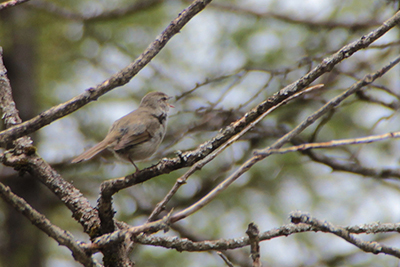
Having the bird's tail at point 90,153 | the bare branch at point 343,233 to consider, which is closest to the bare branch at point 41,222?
the bare branch at point 343,233

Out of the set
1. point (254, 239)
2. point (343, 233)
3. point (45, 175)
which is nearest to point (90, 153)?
point (45, 175)

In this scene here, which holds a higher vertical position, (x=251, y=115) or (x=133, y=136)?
(x=133, y=136)

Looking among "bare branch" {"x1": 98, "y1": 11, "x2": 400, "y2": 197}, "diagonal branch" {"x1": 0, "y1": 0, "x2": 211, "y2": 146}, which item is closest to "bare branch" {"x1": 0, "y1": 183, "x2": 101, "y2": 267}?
"diagonal branch" {"x1": 0, "y1": 0, "x2": 211, "y2": 146}

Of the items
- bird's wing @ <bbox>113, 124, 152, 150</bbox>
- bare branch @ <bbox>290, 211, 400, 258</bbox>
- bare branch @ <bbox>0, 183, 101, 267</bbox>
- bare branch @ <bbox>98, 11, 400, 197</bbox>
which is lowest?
bare branch @ <bbox>290, 211, 400, 258</bbox>

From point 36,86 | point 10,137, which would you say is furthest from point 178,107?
point 10,137

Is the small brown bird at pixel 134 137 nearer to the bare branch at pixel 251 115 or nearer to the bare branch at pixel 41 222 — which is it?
the bare branch at pixel 251 115

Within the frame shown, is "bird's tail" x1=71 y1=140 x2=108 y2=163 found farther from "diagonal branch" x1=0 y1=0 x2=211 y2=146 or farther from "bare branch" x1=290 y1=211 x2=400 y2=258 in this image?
"bare branch" x1=290 y1=211 x2=400 y2=258

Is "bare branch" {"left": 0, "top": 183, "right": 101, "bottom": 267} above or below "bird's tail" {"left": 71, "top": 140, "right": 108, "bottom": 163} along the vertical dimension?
below

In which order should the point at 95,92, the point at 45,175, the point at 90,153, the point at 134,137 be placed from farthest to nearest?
the point at 134,137 < the point at 90,153 < the point at 45,175 < the point at 95,92

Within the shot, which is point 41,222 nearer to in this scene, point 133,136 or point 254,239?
point 254,239

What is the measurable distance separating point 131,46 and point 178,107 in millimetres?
1662

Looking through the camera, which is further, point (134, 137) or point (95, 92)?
point (134, 137)

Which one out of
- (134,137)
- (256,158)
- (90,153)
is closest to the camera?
(256,158)

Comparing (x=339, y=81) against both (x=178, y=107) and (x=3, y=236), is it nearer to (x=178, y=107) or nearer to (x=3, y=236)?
(x=178, y=107)
